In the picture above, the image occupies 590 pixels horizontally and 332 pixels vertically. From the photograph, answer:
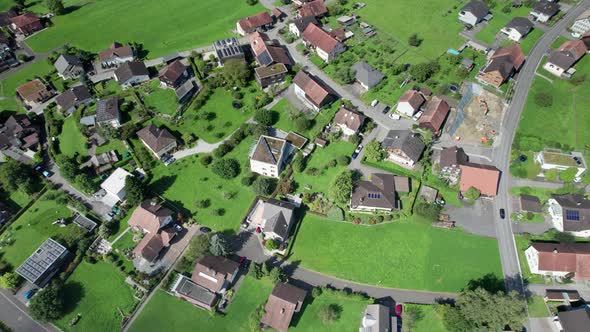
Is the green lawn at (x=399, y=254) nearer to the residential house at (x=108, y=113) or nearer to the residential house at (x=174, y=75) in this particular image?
the residential house at (x=174, y=75)

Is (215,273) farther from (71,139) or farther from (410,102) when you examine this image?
(410,102)

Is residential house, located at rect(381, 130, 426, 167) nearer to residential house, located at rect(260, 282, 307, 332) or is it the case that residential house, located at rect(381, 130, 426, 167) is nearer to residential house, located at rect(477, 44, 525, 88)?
residential house, located at rect(477, 44, 525, 88)

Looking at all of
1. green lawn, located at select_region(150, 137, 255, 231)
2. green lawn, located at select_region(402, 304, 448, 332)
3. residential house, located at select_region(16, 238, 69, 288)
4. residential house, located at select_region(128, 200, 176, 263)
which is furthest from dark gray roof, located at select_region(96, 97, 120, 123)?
green lawn, located at select_region(402, 304, 448, 332)

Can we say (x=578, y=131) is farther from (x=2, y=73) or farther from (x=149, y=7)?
(x=2, y=73)

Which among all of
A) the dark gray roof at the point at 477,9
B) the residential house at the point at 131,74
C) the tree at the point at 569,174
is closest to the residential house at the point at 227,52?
the residential house at the point at 131,74

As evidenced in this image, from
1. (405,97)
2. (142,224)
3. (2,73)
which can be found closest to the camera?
(142,224)

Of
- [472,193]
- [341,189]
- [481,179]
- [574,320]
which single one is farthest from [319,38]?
[574,320]

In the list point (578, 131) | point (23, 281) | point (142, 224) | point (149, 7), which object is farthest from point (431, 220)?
point (149, 7)
